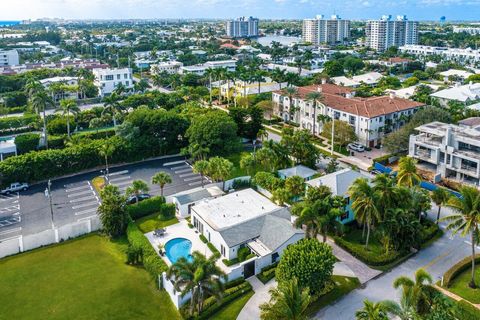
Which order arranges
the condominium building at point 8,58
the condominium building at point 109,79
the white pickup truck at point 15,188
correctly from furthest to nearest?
the condominium building at point 8,58, the condominium building at point 109,79, the white pickup truck at point 15,188

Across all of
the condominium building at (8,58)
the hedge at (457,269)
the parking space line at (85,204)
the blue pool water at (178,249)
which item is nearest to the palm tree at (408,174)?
the hedge at (457,269)

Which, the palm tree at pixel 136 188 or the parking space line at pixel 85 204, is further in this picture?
the parking space line at pixel 85 204

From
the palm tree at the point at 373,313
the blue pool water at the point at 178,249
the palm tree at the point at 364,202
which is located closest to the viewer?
the palm tree at the point at 373,313

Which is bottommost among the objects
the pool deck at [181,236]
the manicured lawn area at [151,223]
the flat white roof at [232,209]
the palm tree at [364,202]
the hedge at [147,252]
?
the pool deck at [181,236]

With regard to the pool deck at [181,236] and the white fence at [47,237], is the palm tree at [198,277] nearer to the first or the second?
the pool deck at [181,236]

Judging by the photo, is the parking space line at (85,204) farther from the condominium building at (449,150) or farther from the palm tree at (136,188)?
the condominium building at (449,150)

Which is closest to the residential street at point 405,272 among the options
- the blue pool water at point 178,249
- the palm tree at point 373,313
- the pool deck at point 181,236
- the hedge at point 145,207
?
the palm tree at point 373,313

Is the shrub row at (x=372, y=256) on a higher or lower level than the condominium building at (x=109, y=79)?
lower

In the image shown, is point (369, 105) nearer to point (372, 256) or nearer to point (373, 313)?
point (372, 256)

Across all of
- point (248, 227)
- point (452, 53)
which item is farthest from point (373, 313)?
point (452, 53)
